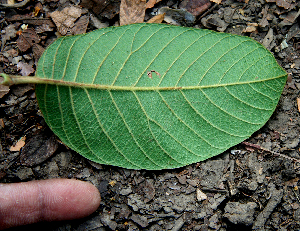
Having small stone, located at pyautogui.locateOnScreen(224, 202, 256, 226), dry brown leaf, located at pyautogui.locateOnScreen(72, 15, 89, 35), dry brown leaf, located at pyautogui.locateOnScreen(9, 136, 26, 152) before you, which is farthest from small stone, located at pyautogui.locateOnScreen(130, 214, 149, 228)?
dry brown leaf, located at pyautogui.locateOnScreen(72, 15, 89, 35)

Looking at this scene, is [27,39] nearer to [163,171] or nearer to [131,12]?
[131,12]

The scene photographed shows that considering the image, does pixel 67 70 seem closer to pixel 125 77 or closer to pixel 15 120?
pixel 125 77

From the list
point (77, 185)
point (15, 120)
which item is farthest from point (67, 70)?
point (77, 185)

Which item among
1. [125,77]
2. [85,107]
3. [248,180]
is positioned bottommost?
[248,180]

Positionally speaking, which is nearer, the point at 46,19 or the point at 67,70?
the point at 67,70

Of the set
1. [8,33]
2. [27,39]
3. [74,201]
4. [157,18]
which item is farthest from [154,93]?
[8,33]

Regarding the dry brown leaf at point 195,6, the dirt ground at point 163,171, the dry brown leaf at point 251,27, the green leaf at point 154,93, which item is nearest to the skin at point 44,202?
the dirt ground at point 163,171
